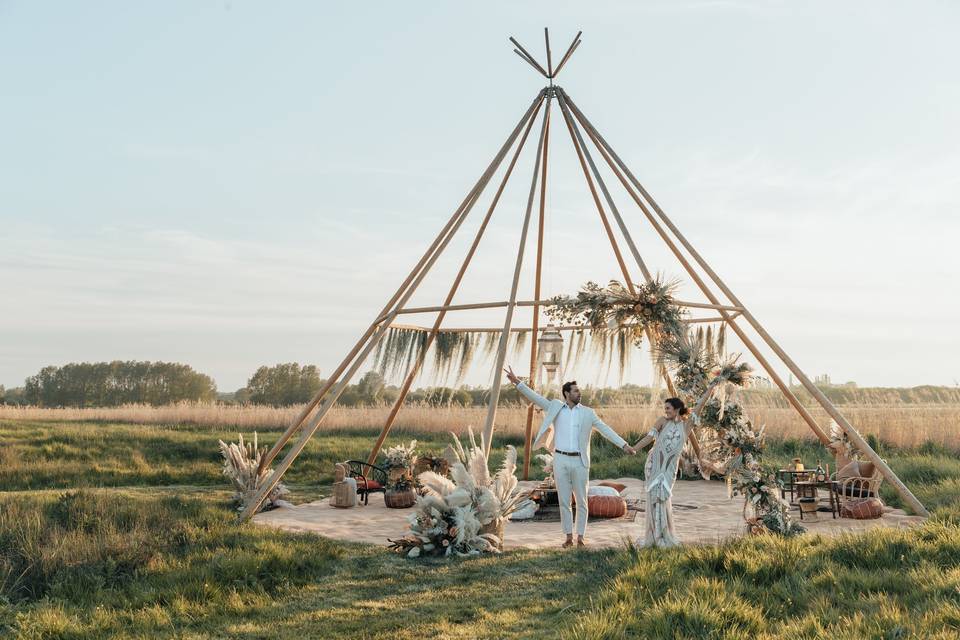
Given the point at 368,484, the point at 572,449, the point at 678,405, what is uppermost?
the point at 678,405

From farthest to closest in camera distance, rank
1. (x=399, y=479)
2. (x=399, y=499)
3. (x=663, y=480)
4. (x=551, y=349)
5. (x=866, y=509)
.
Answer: (x=399, y=479), (x=399, y=499), (x=866, y=509), (x=551, y=349), (x=663, y=480)

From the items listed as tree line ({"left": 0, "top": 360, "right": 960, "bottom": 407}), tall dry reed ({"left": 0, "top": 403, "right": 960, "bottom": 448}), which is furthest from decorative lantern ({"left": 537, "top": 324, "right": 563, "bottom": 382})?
tree line ({"left": 0, "top": 360, "right": 960, "bottom": 407})

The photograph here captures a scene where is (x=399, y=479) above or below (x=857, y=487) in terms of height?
below

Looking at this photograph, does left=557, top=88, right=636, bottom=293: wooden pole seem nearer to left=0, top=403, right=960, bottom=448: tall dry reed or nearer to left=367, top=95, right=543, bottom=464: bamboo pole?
left=367, top=95, right=543, bottom=464: bamboo pole

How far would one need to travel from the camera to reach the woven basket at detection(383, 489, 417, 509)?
1102 cm

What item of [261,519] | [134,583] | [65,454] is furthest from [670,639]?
[65,454]

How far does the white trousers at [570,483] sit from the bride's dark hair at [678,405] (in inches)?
44.3

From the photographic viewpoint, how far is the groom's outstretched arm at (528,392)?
8479 mm

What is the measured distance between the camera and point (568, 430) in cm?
816

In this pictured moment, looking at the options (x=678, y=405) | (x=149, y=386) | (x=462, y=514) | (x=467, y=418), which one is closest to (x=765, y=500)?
(x=678, y=405)

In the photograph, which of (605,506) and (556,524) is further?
(605,506)

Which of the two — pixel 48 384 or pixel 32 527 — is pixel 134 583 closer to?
pixel 32 527

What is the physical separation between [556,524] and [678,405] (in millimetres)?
2831

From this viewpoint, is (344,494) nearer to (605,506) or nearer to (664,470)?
(605,506)
